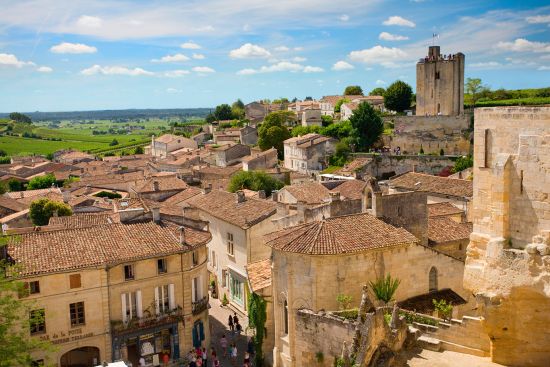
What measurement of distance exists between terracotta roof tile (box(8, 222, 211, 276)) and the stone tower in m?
62.1

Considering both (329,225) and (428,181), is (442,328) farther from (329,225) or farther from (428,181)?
(428,181)

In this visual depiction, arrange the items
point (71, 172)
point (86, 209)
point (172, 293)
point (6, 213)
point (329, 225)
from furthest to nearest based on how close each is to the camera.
A: 1. point (71, 172)
2. point (6, 213)
3. point (86, 209)
4. point (172, 293)
5. point (329, 225)

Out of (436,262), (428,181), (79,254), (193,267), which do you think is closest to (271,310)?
(193,267)

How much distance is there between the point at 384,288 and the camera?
23.6 metres

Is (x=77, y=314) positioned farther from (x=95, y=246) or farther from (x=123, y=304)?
(x=95, y=246)

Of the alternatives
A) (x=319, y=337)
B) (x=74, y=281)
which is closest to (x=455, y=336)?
(x=319, y=337)

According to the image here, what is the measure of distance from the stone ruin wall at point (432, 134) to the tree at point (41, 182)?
191 feet

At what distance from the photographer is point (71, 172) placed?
10900 cm

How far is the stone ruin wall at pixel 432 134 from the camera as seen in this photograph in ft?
257

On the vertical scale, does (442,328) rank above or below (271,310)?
above

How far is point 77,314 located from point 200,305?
6721 millimetres

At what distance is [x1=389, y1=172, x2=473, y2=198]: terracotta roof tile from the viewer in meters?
46.6

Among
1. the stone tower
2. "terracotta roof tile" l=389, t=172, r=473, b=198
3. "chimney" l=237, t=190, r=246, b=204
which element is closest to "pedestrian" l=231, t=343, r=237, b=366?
"chimney" l=237, t=190, r=246, b=204

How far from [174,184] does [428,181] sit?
29844 mm
